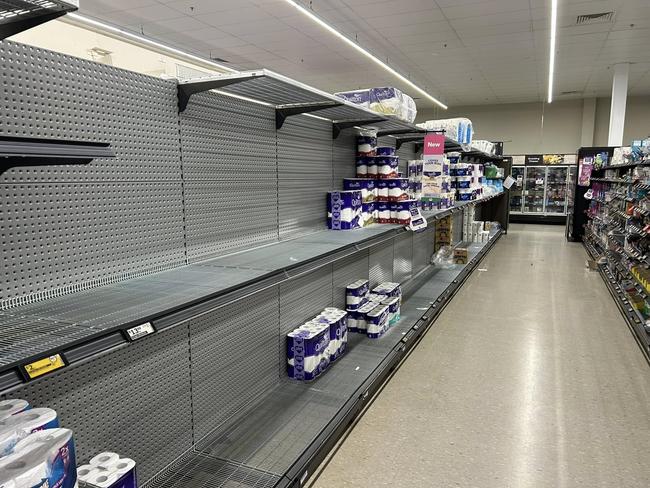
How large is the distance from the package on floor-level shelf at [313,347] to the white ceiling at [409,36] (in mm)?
5391

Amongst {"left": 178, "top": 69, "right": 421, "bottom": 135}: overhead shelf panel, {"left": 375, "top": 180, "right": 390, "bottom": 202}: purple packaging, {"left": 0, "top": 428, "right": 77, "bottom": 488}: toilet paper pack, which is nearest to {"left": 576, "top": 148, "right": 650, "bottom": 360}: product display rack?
{"left": 375, "top": 180, "right": 390, "bottom": 202}: purple packaging

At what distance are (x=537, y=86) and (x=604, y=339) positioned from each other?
10.6m

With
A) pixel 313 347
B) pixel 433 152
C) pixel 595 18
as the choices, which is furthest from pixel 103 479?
pixel 595 18

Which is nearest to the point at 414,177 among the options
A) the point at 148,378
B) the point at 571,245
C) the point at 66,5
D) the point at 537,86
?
the point at 148,378

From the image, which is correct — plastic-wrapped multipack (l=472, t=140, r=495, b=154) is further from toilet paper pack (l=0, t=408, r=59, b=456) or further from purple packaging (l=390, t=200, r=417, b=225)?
toilet paper pack (l=0, t=408, r=59, b=456)

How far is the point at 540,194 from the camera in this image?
1503 centimetres

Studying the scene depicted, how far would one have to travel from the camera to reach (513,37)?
328 inches

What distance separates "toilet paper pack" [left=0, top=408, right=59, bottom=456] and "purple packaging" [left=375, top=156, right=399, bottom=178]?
321 centimetres

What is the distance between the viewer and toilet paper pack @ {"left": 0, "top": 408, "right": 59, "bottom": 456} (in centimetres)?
104

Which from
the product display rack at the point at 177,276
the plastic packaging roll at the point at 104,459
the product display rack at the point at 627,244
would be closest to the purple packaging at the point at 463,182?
the product display rack at the point at 627,244

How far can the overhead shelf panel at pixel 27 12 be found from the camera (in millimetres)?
1090

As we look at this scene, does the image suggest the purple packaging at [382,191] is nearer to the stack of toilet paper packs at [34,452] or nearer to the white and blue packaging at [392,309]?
the white and blue packaging at [392,309]

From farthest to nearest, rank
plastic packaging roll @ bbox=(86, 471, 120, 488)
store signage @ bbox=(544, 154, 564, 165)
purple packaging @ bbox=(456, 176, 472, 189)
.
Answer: store signage @ bbox=(544, 154, 564, 165)
purple packaging @ bbox=(456, 176, 472, 189)
plastic packaging roll @ bbox=(86, 471, 120, 488)

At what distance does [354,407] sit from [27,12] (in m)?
2.28
